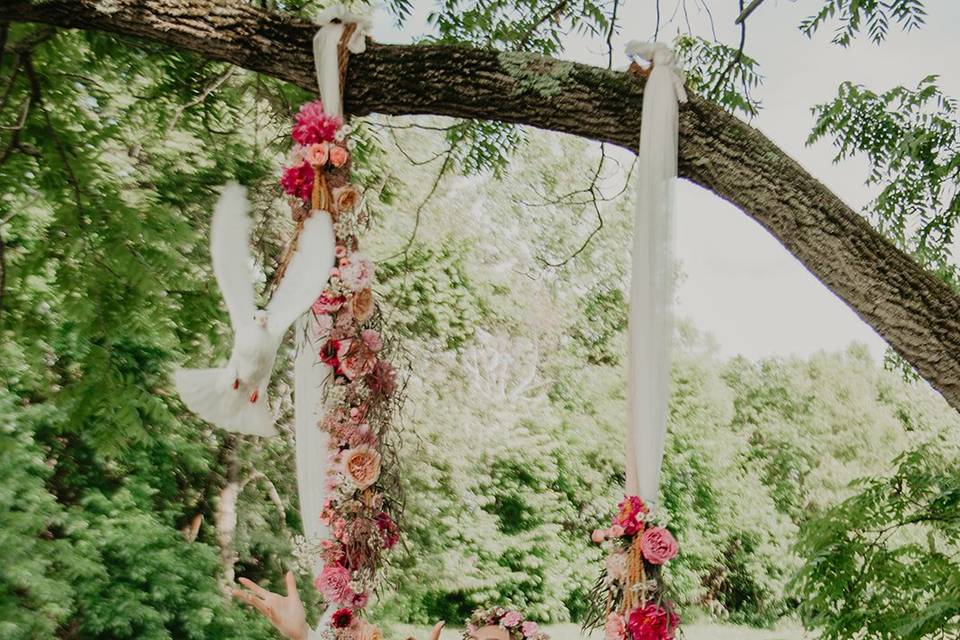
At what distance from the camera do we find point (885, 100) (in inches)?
161

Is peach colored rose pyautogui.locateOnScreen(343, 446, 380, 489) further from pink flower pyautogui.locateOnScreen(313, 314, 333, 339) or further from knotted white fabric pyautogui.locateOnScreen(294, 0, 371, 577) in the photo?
pink flower pyautogui.locateOnScreen(313, 314, 333, 339)

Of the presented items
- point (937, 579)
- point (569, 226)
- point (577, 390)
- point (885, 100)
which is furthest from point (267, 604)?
point (569, 226)

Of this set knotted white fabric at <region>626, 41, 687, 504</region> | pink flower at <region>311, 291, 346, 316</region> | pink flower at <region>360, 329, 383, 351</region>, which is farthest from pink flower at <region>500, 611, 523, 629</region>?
pink flower at <region>311, 291, 346, 316</region>

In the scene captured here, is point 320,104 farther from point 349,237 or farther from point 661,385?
point 661,385

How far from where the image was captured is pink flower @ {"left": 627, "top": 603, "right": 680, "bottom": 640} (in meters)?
2.18

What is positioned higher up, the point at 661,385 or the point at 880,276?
the point at 880,276

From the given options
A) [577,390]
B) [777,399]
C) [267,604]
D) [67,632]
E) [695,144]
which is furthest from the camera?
[777,399]

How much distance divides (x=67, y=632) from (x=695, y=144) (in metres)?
5.67

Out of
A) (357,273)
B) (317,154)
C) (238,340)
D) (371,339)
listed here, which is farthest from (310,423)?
(317,154)

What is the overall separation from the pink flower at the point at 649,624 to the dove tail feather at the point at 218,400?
862mm

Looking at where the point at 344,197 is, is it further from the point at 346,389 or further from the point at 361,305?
the point at 346,389

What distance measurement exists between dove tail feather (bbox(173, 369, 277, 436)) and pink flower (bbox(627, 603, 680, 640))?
0.86 m

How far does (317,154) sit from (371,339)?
442 millimetres

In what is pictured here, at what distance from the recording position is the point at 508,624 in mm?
2340
